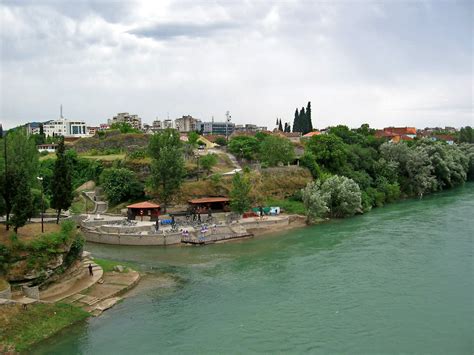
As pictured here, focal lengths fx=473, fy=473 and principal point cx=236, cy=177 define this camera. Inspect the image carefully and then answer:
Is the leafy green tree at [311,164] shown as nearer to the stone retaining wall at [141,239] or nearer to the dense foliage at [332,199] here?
the dense foliage at [332,199]

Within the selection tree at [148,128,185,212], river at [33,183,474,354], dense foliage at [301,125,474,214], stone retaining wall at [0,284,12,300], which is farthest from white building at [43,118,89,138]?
stone retaining wall at [0,284,12,300]

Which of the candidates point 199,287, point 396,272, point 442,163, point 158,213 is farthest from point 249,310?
point 442,163

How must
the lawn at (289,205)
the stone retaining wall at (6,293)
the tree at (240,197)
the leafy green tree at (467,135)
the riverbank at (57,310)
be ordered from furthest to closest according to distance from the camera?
the leafy green tree at (467,135) → the lawn at (289,205) → the tree at (240,197) → the stone retaining wall at (6,293) → the riverbank at (57,310)

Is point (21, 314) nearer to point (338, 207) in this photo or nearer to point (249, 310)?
point (249, 310)

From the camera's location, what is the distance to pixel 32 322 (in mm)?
22172

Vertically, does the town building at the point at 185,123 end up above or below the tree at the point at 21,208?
above

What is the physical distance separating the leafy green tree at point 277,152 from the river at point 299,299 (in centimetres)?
1906

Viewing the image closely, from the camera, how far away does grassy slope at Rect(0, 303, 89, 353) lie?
20.8 meters

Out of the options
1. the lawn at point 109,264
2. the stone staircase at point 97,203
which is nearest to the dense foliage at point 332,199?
the lawn at point 109,264

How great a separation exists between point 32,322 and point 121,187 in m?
27.7

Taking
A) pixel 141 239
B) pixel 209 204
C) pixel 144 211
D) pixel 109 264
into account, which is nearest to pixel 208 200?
pixel 209 204

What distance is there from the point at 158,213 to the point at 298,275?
19.3 m

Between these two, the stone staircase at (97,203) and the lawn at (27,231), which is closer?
the lawn at (27,231)

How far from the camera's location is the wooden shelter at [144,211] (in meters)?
43.9
